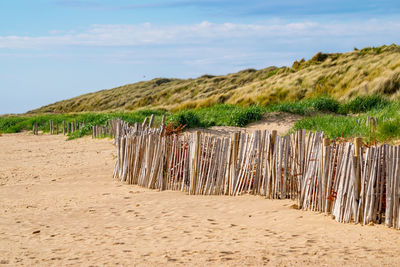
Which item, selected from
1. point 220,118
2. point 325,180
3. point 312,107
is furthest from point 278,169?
point 312,107

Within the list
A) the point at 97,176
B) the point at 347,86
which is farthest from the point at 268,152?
the point at 347,86

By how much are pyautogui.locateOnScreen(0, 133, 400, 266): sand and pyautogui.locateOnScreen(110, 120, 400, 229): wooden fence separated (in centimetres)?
24

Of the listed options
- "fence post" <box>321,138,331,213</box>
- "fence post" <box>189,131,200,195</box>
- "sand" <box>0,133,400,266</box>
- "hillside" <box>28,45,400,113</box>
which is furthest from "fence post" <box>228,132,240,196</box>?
"hillside" <box>28,45,400,113</box>

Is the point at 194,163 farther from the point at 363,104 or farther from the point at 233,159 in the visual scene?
the point at 363,104

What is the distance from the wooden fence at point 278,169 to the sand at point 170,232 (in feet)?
0.78

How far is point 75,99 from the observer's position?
170 ft

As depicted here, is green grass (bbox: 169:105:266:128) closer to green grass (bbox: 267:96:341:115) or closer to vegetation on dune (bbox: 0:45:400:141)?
vegetation on dune (bbox: 0:45:400:141)

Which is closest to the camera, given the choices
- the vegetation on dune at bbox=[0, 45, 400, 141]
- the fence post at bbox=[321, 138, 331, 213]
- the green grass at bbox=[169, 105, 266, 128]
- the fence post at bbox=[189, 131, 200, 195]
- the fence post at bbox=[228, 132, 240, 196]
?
the fence post at bbox=[321, 138, 331, 213]

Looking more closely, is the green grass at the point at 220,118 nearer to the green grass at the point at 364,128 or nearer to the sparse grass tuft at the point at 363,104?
the sparse grass tuft at the point at 363,104

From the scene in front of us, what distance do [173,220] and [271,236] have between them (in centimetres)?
144

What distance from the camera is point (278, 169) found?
6.62 m

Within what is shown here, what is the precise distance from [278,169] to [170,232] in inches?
83.4

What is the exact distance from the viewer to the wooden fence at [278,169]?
506 centimetres

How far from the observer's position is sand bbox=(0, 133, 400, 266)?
4.28 meters
